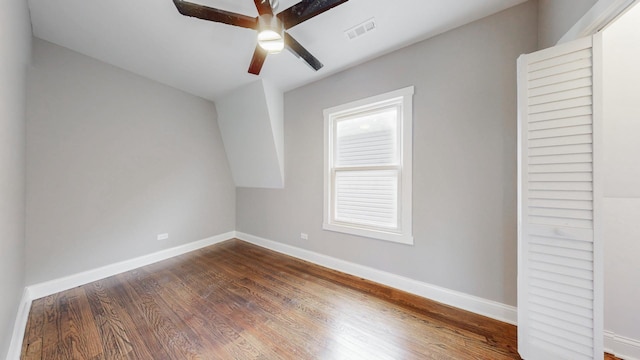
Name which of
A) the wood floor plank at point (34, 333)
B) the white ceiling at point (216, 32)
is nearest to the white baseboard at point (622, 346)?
the white ceiling at point (216, 32)

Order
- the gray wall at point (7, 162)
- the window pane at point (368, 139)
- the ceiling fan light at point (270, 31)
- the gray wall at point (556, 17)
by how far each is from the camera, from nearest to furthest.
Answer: the gray wall at point (7, 162) < the gray wall at point (556, 17) < the ceiling fan light at point (270, 31) < the window pane at point (368, 139)

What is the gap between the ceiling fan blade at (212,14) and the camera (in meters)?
1.38

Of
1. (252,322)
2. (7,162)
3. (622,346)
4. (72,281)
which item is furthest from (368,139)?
(72,281)

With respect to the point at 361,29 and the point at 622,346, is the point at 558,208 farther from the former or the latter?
the point at 361,29

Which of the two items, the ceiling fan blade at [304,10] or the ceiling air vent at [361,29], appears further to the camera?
the ceiling air vent at [361,29]

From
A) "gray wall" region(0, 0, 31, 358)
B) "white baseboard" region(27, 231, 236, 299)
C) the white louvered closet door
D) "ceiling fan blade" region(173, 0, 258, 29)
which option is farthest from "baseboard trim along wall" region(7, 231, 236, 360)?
the white louvered closet door

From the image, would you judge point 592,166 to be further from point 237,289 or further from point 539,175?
point 237,289

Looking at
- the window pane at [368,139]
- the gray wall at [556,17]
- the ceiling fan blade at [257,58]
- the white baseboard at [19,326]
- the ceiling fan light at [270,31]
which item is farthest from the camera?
the window pane at [368,139]

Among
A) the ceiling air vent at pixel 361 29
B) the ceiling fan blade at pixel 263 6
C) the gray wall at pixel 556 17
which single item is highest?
the ceiling air vent at pixel 361 29

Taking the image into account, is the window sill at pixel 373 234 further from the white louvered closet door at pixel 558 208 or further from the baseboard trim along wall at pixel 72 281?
the baseboard trim along wall at pixel 72 281

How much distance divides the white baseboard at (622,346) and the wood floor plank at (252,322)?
50 cm

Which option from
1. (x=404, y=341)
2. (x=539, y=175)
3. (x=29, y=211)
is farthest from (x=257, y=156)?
(x=539, y=175)

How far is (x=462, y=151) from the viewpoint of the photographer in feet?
6.22

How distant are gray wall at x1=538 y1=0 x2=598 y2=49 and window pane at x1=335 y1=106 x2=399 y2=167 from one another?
1.18 m
